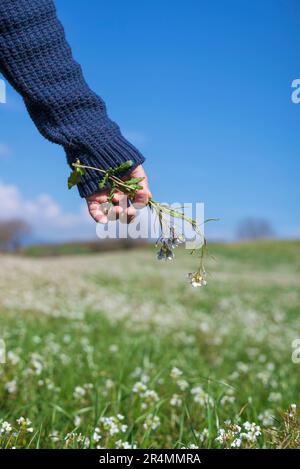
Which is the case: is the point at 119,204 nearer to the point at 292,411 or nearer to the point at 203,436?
the point at 292,411

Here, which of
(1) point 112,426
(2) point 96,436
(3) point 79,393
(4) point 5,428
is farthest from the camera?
(3) point 79,393

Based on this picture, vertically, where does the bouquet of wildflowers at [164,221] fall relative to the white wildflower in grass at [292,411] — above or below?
above

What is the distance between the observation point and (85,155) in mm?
2445

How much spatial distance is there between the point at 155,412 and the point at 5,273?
1064cm

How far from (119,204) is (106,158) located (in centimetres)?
20

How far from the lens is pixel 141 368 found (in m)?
5.42

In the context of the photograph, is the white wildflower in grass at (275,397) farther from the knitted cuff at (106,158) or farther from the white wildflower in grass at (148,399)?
the knitted cuff at (106,158)

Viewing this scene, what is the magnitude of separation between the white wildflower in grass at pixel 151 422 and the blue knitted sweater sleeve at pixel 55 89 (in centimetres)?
152

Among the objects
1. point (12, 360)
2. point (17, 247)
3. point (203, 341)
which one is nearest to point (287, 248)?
point (17, 247)

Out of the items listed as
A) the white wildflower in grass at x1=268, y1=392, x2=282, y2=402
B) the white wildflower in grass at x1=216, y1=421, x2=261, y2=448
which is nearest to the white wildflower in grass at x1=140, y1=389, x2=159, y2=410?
the white wildflower in grass at x1=216, y1=421, x2=261, y2=448

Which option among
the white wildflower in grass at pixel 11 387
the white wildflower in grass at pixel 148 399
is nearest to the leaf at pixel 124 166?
the white wildflower in grass at pixel 148 399

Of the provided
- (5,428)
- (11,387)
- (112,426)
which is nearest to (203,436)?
(112,426)

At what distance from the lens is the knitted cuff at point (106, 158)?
238 cm
